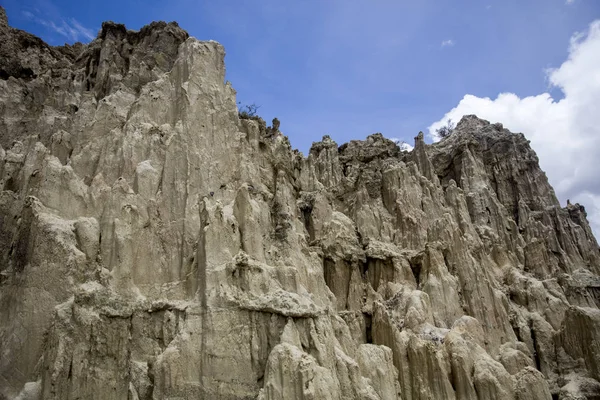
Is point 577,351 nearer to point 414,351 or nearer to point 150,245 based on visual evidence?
point 414,351

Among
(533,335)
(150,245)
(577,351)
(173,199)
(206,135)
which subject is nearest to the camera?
(150,245)

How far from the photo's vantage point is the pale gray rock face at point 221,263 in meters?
18.1

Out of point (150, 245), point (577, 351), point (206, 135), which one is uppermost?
point (206, 135)

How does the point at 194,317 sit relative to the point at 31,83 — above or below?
below

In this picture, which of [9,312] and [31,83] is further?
[31,83]

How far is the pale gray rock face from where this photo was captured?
59.5 feet

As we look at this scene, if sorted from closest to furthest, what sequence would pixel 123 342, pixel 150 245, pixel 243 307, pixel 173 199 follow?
pixel 123 342 → pixel 243 307 → pixel 150 245 → pixel 173 199

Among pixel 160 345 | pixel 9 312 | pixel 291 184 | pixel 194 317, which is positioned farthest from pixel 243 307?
pixel 291 184

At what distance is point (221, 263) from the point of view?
20.2 metres

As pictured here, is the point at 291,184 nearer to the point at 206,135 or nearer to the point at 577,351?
the point at 206,135

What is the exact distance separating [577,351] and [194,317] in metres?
23.9

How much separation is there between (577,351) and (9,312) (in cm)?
2985

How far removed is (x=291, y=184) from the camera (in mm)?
33938

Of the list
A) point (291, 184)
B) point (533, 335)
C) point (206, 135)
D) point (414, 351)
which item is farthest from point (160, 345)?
point (533, 335)
